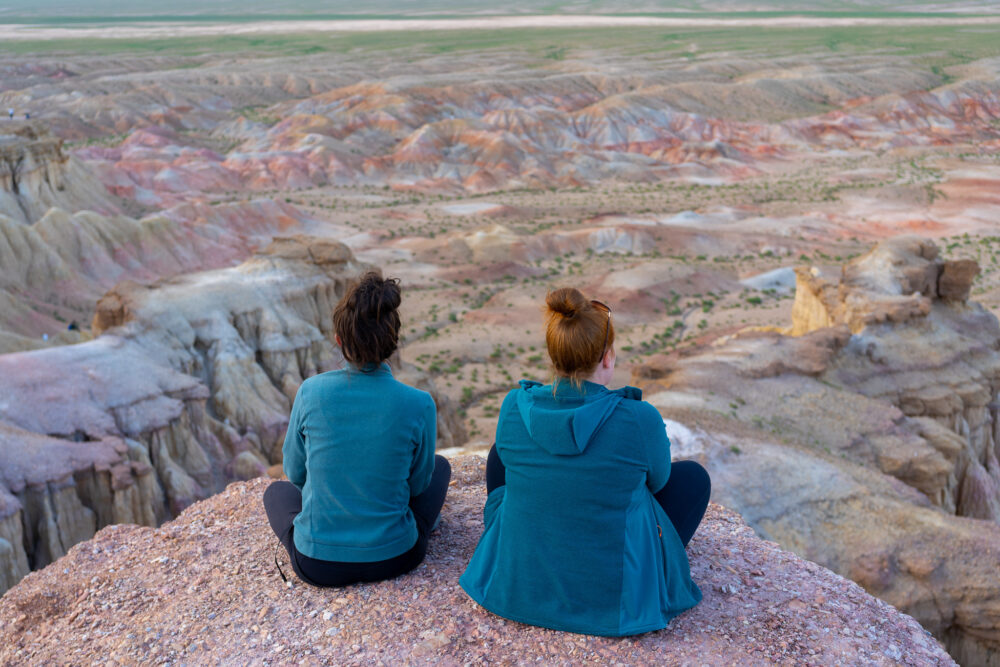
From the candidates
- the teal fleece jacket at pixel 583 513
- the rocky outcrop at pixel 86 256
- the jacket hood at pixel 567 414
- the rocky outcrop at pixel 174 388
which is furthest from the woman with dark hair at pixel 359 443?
the rocky outcrop at pixel 86 256

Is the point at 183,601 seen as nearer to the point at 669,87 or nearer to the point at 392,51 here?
the point at 669,87

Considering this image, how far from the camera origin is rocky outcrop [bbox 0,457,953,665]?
16.3ft

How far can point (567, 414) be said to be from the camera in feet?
14.8

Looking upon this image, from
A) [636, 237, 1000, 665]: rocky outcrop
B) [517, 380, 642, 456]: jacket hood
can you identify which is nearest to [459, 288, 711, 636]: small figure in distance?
[517, 380, 642, 456]: jacket hood

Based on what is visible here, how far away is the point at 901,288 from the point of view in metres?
21.7

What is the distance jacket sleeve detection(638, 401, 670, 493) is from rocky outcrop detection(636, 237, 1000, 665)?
8332 mm

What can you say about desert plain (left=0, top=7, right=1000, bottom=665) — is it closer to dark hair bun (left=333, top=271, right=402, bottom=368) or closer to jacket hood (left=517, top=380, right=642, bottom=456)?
dark hair bun (left=333, top=271, right=402, bottom=368)

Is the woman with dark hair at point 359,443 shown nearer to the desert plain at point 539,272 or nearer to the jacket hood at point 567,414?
the jacket hood at point 567,414

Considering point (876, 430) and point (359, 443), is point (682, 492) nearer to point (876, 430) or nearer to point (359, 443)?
point (359, 443)

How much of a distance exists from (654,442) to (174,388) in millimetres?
15021

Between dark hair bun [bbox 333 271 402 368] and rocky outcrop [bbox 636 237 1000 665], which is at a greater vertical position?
dark hair bun [bbox 333 271 402 368]

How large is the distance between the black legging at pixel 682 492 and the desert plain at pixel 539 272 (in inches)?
298

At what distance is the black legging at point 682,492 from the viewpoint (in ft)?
17.5

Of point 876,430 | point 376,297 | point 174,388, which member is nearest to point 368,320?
point 376,297
